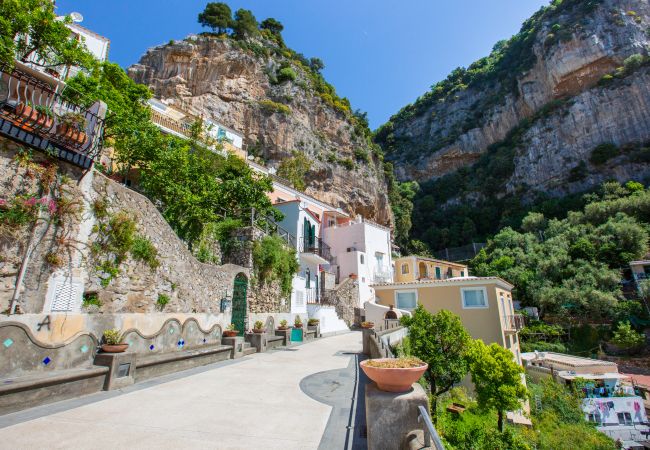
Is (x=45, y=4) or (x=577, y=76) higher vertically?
(x=577, y=76)

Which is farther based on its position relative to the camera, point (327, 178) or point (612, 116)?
point (612, 116)

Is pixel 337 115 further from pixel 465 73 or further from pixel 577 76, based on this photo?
pixel 465 73

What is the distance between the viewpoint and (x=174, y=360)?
757 centimetres

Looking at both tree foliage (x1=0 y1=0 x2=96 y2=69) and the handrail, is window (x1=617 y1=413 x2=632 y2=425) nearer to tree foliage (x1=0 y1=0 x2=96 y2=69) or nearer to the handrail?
the handrail

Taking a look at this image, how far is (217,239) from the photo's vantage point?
14.1 metres

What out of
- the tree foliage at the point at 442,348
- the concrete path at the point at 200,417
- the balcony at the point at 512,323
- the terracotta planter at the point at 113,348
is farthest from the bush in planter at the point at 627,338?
the terracotta planter at the point at 113,348

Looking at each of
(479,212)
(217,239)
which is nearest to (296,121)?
(217,239)

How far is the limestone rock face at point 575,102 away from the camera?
168ft

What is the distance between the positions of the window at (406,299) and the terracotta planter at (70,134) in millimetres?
19864

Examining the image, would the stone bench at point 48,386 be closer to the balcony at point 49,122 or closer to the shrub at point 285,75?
the balcony at point 49,122

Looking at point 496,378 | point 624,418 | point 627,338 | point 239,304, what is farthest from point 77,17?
point 627,338

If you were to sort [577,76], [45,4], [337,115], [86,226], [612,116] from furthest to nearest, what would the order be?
[577,76] < [612,116] < [337,115] < [45,4] < [86,226]

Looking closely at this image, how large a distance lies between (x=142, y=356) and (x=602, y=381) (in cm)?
2723

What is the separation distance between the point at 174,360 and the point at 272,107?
35.1 m
